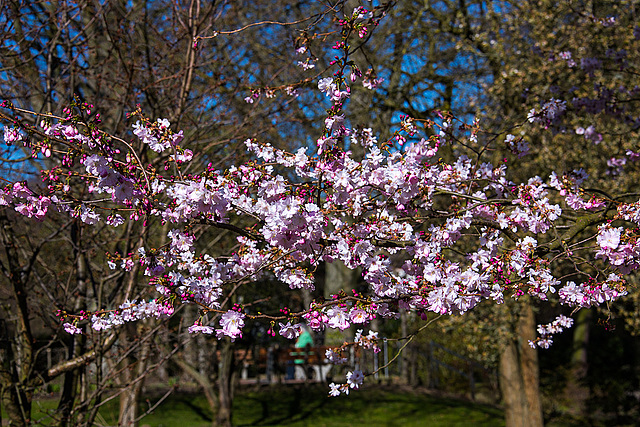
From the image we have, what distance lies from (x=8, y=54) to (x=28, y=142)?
231 cm

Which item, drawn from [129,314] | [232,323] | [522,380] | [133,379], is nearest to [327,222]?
[232,323]

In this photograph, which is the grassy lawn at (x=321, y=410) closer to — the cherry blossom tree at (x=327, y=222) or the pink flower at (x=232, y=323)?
the cherry blossom tree at (x=327, y=222)

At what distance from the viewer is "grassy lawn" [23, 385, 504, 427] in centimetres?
1046

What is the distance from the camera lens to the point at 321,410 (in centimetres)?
1144

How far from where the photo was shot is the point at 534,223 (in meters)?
3.08

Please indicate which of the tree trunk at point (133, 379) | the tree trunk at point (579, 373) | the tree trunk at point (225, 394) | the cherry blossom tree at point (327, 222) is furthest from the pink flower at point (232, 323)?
the tree trunk at point (579, 373)

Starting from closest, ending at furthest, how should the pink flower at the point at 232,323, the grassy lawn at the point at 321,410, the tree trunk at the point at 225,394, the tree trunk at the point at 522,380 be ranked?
the pink flower at the point at 232,323
the tree trunk at the point at 225,394
the tree trunk at the point at 522,380
the grassy lawn at the point at 321,410

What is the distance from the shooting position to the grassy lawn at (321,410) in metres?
10.5

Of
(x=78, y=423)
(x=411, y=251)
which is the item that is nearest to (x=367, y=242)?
(x=411, y=251)

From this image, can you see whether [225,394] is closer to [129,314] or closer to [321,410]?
[321,410]

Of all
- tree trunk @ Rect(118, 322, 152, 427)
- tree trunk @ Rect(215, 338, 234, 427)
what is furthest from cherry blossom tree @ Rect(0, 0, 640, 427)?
tree trunk @ Rect(215, 338, 234, 427)

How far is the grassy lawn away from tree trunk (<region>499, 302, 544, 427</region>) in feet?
5.80

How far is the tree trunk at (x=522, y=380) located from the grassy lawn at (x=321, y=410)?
69.5 inches

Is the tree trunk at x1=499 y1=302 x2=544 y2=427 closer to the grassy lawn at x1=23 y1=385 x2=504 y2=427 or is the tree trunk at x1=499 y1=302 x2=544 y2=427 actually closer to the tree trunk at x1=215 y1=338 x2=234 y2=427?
the grassy lawn at x1=23 y1=385 x2=504 y2=427
